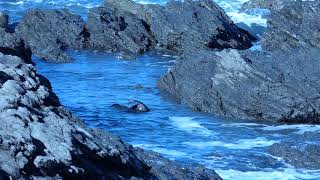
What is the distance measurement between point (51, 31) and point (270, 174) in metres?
16.2

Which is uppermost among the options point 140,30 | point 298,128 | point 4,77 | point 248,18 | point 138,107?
point 4,77

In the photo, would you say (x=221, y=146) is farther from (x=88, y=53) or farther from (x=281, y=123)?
(x=88, y=53)

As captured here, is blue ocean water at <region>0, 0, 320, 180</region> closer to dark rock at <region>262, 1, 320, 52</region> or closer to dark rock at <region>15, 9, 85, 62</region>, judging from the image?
dark rock at <region>15, 9, 85, 62</region>

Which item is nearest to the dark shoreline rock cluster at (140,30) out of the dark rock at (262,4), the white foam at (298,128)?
the dark rock at (262,4)

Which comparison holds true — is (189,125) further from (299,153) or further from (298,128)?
(299,153)

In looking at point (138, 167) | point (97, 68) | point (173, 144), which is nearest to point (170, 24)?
point (97, 68)

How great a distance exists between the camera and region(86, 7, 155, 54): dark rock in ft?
89.7

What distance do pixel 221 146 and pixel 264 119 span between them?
9.54 feet

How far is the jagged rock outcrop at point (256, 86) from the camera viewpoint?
1769cm

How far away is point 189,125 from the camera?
17.2 m

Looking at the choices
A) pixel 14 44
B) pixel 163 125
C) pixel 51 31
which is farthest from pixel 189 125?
pixel 51 31

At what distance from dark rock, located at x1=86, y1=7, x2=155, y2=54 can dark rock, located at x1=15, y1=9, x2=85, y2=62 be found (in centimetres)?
54

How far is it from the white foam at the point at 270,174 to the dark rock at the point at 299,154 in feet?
1.05

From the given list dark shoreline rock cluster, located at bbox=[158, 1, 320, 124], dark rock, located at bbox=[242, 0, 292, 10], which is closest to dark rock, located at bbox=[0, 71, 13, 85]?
dark shoreline rock cluster, located at bbox=[158, 1, 320, 124]
